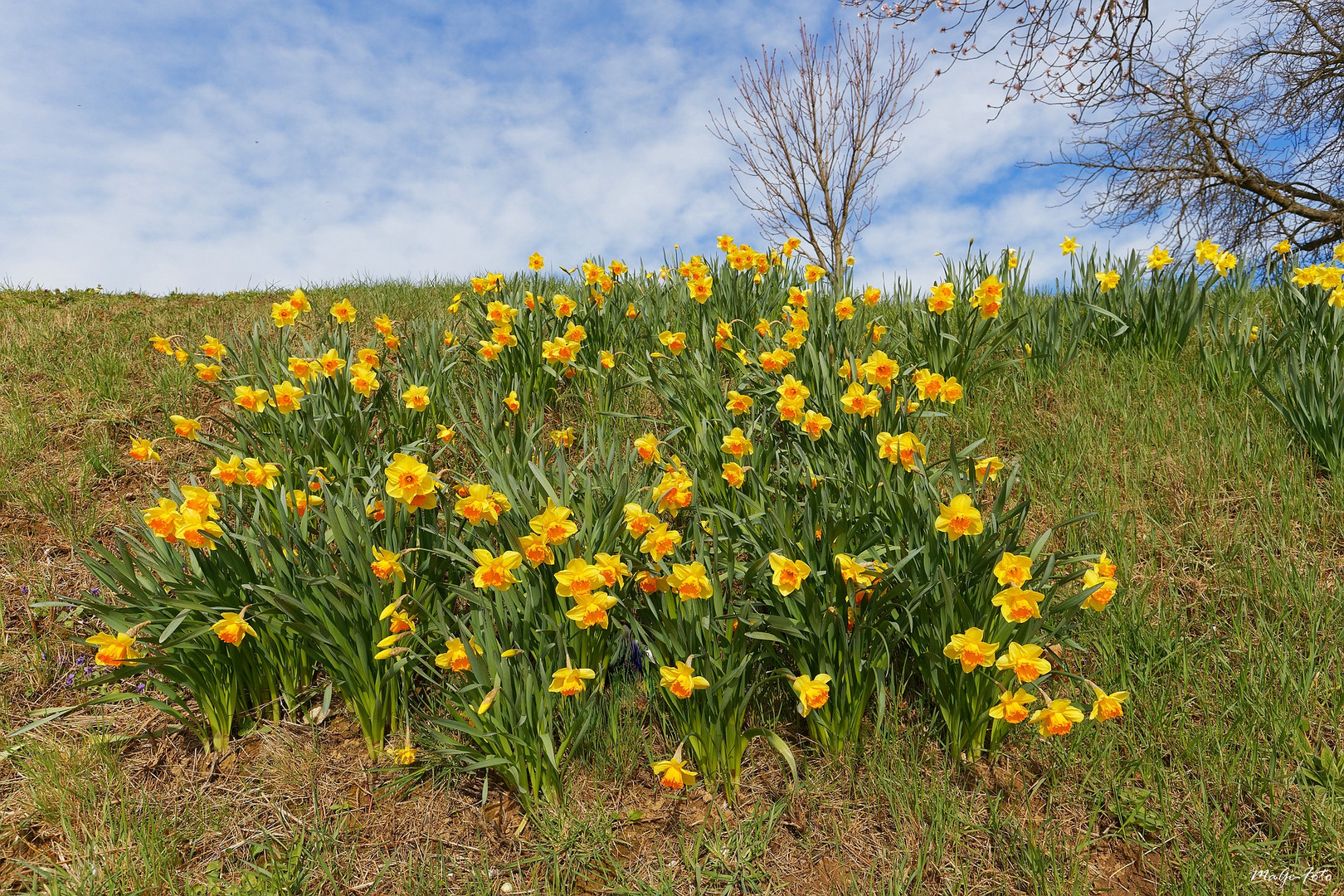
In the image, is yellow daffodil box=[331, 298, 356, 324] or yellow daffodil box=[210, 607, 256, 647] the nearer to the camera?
yellow daffodil box=[210, 607, 256, 647]

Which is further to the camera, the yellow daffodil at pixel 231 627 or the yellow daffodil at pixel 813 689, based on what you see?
the yellow daffodil at pixel 231 627

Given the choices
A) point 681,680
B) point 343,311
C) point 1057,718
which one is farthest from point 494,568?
point 343,311

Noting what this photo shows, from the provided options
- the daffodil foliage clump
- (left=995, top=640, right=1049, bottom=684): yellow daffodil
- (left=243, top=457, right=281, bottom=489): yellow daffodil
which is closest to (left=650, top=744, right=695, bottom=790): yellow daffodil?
the daffodil foliage clump

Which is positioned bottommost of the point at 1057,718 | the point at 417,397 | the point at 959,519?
the point at 1057,718

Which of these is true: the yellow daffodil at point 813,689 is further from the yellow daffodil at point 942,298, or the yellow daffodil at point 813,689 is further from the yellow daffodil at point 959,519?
the yellow daffodil at point 942,298

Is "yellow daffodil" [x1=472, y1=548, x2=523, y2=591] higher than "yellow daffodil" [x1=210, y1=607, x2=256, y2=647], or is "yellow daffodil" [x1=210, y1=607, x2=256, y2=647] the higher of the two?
"yellow daffodil" [x1=472, y1=548, x2=523, y2=591]

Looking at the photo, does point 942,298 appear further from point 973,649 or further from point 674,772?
point 674,772

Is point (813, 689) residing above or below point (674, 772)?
above

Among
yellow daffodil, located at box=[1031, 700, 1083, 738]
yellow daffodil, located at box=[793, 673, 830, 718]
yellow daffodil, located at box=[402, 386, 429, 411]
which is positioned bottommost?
yellow daffodil, located at box=[1031, 700, 1083, 738]

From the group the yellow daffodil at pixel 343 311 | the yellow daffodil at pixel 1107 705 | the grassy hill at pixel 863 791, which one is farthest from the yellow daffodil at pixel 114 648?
the yellow daffodil at pixel 1107 705

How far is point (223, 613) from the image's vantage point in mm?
2332

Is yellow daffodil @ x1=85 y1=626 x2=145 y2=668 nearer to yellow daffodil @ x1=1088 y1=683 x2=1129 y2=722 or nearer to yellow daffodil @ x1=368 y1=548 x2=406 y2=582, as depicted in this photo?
yellow daffodil @ x1=368 y1=548 x2=406 y2=582

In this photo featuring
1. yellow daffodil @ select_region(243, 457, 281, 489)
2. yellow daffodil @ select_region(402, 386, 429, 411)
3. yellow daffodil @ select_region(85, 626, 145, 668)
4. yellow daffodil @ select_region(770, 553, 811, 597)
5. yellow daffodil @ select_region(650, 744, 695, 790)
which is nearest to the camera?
yellow daffodil @ select_region(650, 744, 695, 790)

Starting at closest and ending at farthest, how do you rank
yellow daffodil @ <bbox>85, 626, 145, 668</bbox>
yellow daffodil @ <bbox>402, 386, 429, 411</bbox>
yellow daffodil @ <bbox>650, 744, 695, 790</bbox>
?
yellow daffodil @ <bbox>650, 744, 695, 790</bbox>, yellow daffodil @ <bbox>85, 626, 145, 668</bbox>, yellow daffodil @ <bbox>402, 386, 429, 411</bbox>
